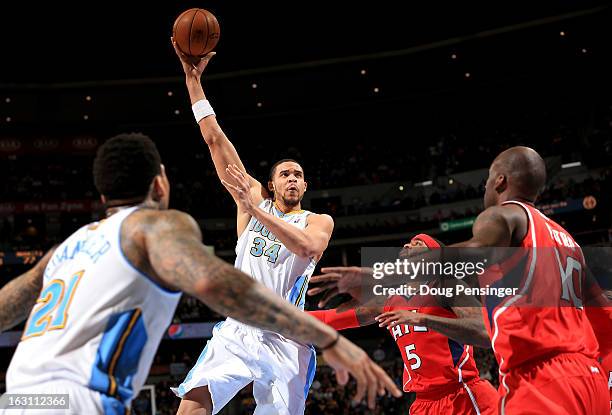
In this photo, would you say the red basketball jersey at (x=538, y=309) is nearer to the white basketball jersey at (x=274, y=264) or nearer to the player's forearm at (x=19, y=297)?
the white basketball jersey at (x=274, y=264)

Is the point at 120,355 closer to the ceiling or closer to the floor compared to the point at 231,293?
closer to the floor

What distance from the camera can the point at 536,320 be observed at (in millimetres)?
3615

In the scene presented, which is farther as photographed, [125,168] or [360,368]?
[125,168]

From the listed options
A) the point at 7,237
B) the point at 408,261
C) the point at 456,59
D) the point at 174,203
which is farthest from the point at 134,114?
the point at 408,261

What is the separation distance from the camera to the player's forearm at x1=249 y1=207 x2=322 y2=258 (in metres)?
5.01

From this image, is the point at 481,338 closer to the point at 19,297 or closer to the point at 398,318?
the point at 398,318

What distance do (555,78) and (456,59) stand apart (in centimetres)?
398

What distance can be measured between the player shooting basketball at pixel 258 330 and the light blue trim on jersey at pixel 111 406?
2417mm

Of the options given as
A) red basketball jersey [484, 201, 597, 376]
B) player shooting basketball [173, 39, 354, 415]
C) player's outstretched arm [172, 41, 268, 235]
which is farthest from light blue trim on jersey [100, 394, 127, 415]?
player's outstretched arm [172, 41, 268, 235]

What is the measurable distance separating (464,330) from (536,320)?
89cm

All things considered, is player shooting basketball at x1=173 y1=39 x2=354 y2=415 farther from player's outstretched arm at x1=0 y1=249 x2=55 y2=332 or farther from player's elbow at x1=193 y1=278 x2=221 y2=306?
player's elbow at x1=193 y1=278 x2=221 y2=306

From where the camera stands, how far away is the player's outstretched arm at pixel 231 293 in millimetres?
2547

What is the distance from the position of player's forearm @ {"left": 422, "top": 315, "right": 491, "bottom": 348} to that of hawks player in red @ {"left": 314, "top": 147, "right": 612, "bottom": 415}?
0.60 meters

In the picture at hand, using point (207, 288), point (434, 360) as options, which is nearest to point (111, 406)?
point (207, 288)
